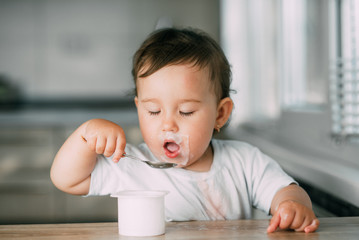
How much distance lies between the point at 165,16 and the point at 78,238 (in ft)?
11.1

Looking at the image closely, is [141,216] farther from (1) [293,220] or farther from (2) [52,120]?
(2) [52,120]

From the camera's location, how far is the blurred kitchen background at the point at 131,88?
57.4 inches

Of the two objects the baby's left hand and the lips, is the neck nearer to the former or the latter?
the lips

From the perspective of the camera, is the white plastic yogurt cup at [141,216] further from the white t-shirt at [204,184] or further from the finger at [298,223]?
the white t-shirt at [204,184]

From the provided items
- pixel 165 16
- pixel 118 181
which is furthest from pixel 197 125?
pixel 165 16

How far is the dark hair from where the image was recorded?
1008 mm

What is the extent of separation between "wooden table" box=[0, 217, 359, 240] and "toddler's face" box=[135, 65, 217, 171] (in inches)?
8.6

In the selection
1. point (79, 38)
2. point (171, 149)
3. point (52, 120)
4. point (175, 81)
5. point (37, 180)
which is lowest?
point (37, 180)

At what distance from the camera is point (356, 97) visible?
1.41 meters

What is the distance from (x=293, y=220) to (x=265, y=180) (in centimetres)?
29

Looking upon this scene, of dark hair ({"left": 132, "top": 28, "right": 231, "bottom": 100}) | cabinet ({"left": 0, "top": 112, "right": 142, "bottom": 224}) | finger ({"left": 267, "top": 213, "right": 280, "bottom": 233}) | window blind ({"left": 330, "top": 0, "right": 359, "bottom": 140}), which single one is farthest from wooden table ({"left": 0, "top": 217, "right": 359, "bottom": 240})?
cabinet ({"left": 0, "top": 112, "right": 142, "bottom": 224})

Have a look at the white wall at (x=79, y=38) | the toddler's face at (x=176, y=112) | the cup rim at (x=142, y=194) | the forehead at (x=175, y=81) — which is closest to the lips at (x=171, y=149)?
the toddler's face at (x=176, y=112)

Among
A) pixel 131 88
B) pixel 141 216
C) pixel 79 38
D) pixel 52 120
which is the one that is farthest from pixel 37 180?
pixel 141 216

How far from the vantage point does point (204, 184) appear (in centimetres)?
107
